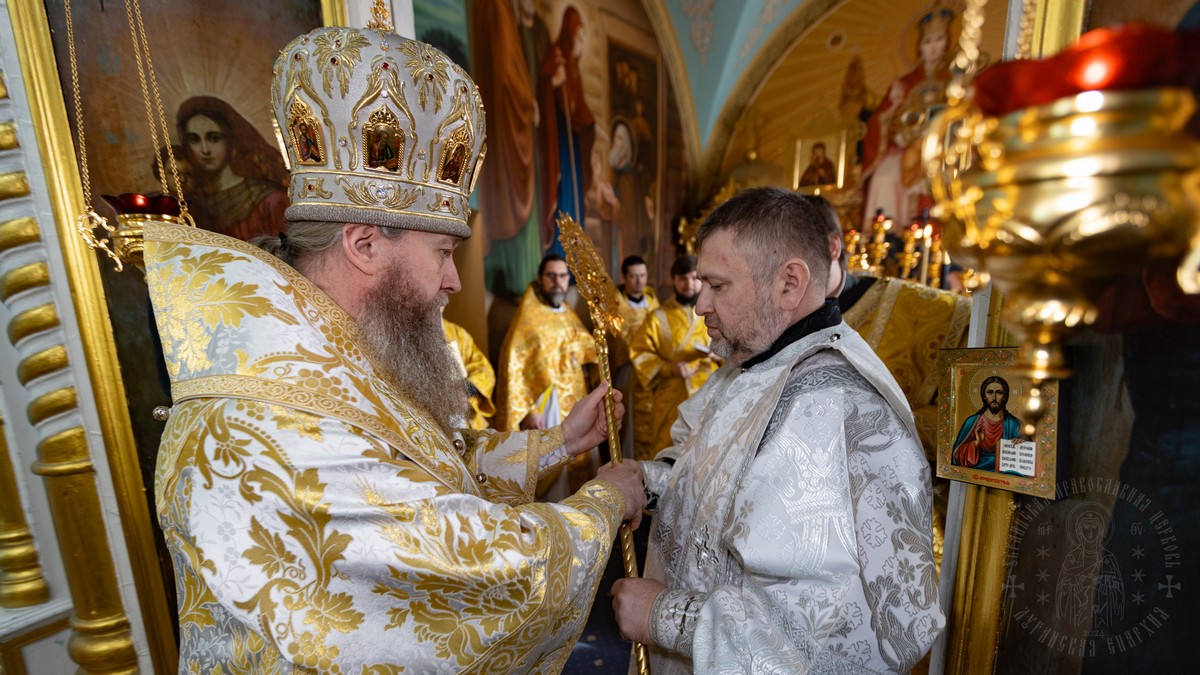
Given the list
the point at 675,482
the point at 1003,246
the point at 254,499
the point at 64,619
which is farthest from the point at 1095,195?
the point at 64,619

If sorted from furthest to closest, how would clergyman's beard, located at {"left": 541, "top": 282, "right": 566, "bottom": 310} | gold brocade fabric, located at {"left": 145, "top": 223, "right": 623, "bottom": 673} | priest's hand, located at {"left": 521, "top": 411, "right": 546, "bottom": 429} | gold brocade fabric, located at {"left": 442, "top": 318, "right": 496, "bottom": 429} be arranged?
1. clergyman's beard, located at {"left": 541, "top": 282, "right": 566, "bottom": 310}
2. priest's hand, located at {"left": 521, "top": 411, "right": 546, "bottom": 429}
3. gold brocade fabric, located at {"left": 442, "top": 318, "right": 496, "bottom": 429}
4. gold brocade fabric, located at {"left": 145, "top": 223, "right": 623, "bottom": 673}

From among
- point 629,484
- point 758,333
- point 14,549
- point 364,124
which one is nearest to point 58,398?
point 14,549

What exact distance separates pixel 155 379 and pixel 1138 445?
3.27m

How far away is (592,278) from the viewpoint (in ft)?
7.58

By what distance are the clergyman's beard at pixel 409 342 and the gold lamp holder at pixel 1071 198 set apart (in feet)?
4.51

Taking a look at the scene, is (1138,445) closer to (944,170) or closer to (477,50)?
(944,170)

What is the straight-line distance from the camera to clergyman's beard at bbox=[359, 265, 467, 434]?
158cm

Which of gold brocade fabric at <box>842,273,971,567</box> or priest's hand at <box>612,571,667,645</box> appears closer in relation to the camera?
priest's hand at <box>612,571,667,645</box>

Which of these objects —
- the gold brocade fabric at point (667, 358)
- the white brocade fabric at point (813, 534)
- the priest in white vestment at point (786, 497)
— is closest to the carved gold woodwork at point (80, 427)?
the priest in white vestment at point (786, 497)

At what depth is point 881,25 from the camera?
982 centimetres

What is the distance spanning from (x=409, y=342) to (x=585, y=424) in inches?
30.0

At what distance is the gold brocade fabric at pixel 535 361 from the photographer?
5445mm

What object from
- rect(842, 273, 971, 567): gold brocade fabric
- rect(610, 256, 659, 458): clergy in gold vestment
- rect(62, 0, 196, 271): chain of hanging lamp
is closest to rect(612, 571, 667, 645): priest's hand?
rect(842, 273, 971, 567): gold brocade fabric

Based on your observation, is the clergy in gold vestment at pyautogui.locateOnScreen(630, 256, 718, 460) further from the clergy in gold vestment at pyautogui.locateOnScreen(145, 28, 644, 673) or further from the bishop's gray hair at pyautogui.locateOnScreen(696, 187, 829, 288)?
the clergy in gold vestment at pyautogui.locateOnScreen(145, 28, 644, 673)
